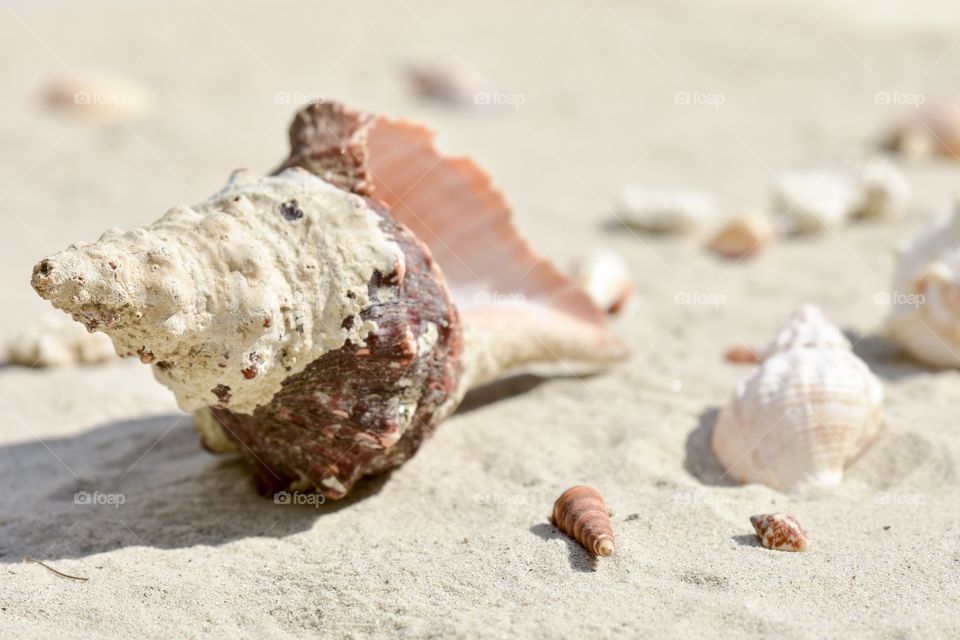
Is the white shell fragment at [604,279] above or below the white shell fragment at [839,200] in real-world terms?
below

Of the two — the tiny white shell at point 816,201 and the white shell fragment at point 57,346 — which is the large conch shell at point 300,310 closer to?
the white shell fragment at point 57,346

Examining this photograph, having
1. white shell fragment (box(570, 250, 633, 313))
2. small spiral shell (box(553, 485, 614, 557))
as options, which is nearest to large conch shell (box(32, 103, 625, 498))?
small spiral shell (box(553, 485, 614, 557))

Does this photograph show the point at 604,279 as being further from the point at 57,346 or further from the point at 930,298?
the point at 57,346

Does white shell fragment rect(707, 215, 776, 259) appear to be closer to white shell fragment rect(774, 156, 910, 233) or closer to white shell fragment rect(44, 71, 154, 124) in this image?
white shell fragment rect(774, 156, 910, 233)

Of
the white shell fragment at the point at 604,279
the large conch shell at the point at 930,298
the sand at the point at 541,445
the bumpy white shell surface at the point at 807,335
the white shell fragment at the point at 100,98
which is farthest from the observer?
the white shell fragment at the point at 100,98

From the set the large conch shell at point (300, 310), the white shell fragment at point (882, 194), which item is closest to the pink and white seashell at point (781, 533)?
the large conch shell at point (300, 310)

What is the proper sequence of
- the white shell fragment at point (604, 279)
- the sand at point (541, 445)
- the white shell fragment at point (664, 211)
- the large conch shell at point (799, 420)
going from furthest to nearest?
the white shell fragment at point (664, 211), the white shell fragment at point (604, 279), the large conch shell at point (799, 420), the sand at point (541, 445)
